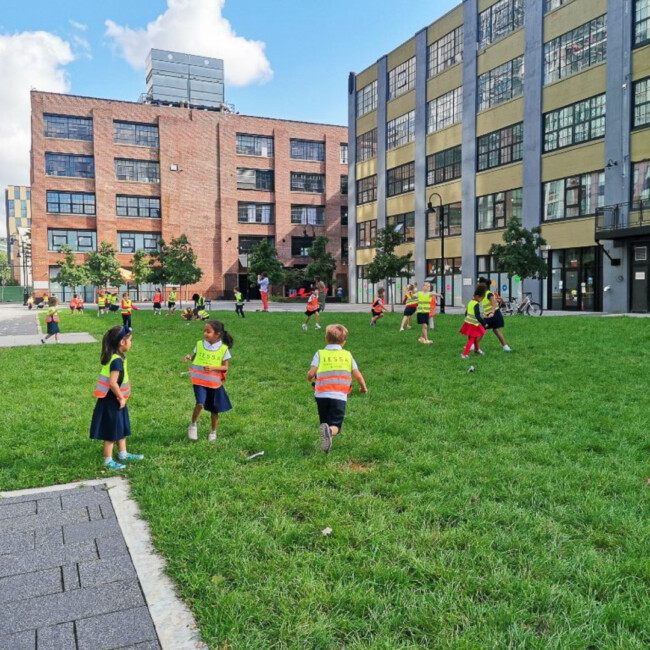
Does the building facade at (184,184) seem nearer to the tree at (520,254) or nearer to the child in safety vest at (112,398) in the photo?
the tree at (520,254)

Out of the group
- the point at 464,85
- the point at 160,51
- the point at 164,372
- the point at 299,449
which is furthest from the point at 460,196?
the point at 160,51

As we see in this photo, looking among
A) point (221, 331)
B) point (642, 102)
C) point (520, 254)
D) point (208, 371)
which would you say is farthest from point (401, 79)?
point (208, 371)

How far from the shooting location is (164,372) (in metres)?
11.0

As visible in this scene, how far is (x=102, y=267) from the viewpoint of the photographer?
4959 centimetres

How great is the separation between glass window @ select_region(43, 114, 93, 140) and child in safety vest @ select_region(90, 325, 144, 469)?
190 ft

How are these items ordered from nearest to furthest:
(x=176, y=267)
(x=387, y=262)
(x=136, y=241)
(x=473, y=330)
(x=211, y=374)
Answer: (x=211, y=374), (x=473, y=330), (x=387, y=262), (x=176, y=267), (x=136, y=241)

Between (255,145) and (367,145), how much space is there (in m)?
18.8

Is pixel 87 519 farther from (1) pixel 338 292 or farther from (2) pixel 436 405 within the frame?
(1) pixel 338 292

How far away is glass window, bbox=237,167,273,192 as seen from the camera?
61656 millimetres

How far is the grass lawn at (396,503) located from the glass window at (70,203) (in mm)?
51353

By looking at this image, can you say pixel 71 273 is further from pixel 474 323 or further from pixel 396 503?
pixel 396 503

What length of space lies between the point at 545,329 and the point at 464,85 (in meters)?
25.2

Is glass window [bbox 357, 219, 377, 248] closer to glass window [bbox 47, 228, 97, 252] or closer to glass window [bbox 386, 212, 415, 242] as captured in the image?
glass window [bbox 386, 212, 415, 242]

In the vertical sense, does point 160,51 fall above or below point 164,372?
above
